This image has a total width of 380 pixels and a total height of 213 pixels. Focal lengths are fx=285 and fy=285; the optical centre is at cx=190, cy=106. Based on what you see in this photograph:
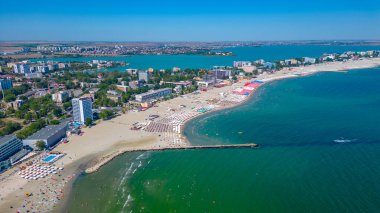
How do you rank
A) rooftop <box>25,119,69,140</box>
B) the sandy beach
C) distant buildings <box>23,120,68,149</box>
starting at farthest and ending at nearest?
rooftop <box>25,119,69,140</box>, distant buildings <box>23,120,68,149</box>, the sandy beach

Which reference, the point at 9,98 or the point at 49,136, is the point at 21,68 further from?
the point at 49,136

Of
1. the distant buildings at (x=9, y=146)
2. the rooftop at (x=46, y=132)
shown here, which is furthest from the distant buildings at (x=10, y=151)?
the rooftop at (x=46, y=132)

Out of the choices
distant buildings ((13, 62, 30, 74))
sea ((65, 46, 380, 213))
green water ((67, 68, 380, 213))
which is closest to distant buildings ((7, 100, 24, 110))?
sea ((65, 46, 380, 213))

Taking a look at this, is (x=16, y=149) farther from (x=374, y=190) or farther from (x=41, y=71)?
(x=41, y=71)

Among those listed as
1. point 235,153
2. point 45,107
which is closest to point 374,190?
point 235,153

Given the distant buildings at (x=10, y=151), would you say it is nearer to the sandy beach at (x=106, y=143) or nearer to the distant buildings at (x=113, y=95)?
the sandy beach at (x=106, y=143)

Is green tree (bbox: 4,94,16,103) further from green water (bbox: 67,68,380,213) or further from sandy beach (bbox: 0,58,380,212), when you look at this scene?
green water (bbox: 67,68,380,213)
